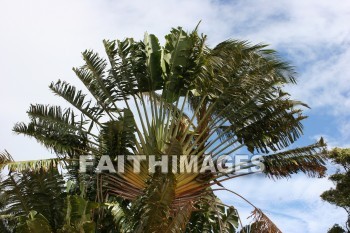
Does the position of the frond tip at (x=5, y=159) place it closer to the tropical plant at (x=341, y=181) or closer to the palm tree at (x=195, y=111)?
the palm tree at (x=195, y=111)

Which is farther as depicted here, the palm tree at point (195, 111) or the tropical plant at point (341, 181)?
the tropical plant at point (341, 181)

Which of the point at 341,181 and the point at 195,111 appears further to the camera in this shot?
the point at 341,181

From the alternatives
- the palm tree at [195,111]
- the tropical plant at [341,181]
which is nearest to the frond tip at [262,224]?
the palm tree at [195,111]

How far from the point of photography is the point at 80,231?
315 inches

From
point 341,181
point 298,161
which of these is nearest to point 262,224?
point 298,161

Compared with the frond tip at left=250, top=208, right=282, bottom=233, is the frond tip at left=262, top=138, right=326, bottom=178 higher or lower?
higher

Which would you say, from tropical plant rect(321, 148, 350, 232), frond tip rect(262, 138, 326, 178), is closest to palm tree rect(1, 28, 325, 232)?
frond tip rect(262, 138, 326, 178)

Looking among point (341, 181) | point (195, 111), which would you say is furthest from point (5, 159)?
point (341, 181)

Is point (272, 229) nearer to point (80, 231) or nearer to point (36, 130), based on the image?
point (80, 231)

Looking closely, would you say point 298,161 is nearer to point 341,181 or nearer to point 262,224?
point 262,224

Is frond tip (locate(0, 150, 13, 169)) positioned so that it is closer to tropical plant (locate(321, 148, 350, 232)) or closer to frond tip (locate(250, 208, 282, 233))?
frond tip (locate(250, 208, 282, 233))

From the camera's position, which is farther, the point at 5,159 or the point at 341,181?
the point at 341,181

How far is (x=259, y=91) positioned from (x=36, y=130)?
5.66 meters

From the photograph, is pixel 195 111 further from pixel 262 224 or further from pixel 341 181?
pixel 341 181
